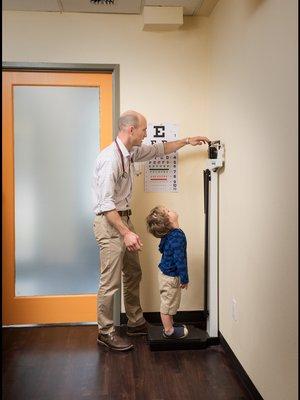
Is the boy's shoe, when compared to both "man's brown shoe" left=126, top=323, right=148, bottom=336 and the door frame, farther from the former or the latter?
the door frame

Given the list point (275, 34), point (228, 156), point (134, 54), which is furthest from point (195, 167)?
point (275, 34)

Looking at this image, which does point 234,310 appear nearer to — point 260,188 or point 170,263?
point 170,263

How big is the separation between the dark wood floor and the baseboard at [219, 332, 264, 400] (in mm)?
34

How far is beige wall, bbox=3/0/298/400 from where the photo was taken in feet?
5.28

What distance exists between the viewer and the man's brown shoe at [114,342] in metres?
2.56

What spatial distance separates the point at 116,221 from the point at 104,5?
61.6 inches

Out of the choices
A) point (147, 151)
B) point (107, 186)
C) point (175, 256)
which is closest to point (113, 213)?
point (107, 186)

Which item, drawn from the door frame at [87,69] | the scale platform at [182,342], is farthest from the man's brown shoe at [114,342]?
the door frame at [87,69]

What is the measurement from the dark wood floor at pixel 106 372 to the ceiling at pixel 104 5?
2.39 metres

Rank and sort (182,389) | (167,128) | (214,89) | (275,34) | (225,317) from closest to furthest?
(275,34)
(182,389)
(225,317)
(214,89)
(167,128)

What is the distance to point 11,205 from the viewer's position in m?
2.95

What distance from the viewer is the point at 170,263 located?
2.57 meters

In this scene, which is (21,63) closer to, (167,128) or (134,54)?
(134,54)

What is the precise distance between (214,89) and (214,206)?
864 mm
